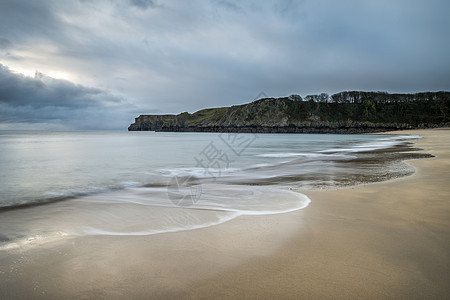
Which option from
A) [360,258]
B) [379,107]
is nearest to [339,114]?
[379,107]

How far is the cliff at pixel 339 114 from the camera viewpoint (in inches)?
4085

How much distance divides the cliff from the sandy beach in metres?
108

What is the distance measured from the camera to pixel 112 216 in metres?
3.81

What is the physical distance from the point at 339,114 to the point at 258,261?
12648 centimetres

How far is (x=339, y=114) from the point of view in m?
117

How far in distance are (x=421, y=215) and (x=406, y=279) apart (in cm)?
187

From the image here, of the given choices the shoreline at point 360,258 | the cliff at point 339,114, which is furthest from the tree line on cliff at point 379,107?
the shoreline at point 360,258

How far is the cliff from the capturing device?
4085 inches

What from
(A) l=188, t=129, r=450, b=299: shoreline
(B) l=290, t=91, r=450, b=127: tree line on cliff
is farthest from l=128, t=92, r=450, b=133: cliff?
(A) l=188, t=129, r=450, b=299: shoreline

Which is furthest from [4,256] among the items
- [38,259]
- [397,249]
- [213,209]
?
[397,249]

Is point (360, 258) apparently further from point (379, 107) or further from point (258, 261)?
point (379, 107)

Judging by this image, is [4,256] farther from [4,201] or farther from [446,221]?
[446,221]

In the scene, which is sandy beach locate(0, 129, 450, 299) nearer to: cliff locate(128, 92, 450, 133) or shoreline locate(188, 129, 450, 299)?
shoreline locate(188, 129, 450, 299)

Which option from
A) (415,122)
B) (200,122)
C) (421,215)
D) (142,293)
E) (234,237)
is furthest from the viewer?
(200,122)
